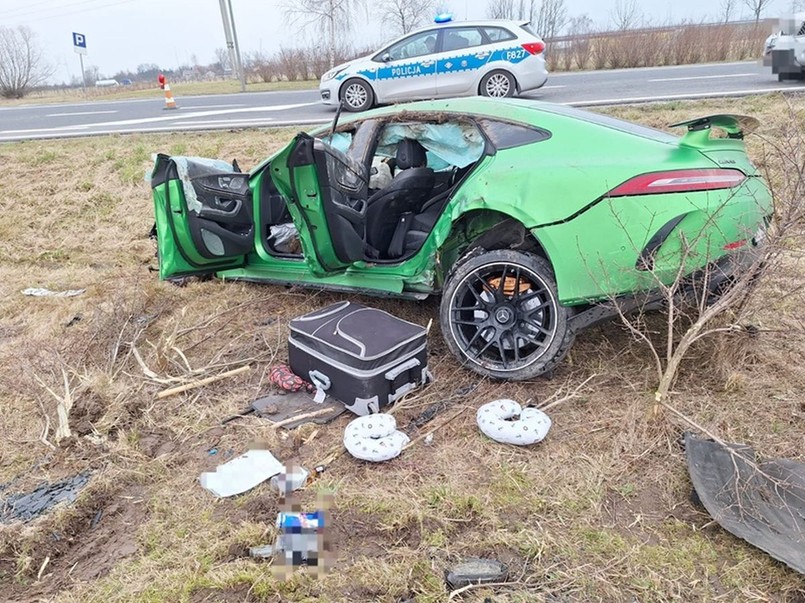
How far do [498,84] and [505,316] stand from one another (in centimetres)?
810

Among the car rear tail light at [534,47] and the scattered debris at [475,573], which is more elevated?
the car rear tail light at [534,47]

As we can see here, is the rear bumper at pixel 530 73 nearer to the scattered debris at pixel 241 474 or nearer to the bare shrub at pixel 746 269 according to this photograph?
the bare shrub at pixel 746 269

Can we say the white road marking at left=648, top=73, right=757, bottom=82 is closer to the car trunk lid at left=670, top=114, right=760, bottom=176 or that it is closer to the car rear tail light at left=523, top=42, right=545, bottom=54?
the car rear tail light at left=523, top=42, right=545, bottom=54

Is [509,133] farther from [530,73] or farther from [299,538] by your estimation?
[530,73]

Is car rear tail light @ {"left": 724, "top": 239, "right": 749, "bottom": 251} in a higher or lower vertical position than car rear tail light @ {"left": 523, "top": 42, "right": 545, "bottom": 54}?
lower

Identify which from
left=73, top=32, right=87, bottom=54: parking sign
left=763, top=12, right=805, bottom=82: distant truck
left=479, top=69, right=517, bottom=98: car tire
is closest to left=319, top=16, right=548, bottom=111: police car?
left=479, top=69, right=517, bottom=98: car tire

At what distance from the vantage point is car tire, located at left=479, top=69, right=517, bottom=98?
10.0 m

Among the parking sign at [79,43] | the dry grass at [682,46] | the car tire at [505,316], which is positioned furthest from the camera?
the parking sign at [79,43]

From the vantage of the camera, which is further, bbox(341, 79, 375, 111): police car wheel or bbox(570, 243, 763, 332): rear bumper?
bbox(341, 79, 375, 111): police car wheel

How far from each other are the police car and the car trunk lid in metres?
7.46

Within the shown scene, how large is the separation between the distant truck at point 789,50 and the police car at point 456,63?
373 cm

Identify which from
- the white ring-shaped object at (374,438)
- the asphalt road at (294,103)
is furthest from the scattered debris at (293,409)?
the asphalt road at (294,103)

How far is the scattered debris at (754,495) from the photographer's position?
2.04m

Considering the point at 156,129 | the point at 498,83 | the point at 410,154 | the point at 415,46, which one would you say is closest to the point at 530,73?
the point at 498,83
